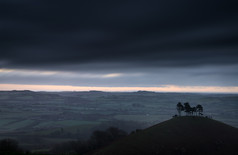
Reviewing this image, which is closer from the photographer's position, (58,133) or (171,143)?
(171,143)

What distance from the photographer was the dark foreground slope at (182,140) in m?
70.7

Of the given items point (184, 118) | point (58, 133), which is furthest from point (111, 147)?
point (58, 133)

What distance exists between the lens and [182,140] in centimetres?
7831

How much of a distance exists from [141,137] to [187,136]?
19426mm

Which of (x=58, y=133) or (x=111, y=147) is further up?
(x=111, y=147)

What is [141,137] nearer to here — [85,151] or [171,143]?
[171,143]

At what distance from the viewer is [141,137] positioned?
80250 mm

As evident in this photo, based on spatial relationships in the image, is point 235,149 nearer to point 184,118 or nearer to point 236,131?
point 236,131

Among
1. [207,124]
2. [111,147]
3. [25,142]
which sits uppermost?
[207,124]

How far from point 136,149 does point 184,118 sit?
4011 cm

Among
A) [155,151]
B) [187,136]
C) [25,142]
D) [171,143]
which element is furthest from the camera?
[25,142]

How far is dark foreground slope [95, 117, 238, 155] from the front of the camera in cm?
7069

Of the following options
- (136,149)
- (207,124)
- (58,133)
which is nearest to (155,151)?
(136,149)

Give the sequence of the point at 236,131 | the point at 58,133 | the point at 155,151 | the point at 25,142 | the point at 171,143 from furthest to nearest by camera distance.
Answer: the point at 58,133
the point at 25,142
the point at 236,131
the point at 171,143
the point at 155,151
